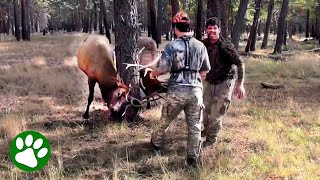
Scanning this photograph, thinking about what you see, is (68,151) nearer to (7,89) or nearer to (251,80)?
(7,89)

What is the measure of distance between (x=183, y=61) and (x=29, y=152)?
7.63 ft

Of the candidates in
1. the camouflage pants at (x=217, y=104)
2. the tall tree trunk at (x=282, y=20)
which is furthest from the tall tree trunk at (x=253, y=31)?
the camouflage pants at (x=217, y=104)

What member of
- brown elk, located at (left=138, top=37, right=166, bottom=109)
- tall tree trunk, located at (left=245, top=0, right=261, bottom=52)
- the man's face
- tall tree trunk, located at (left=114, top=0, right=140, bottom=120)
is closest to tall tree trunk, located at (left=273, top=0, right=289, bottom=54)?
tall tree trunk, located at (left=245, top=0, right=261, bottom=52)

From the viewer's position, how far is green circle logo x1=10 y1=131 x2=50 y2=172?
3650 millimetres

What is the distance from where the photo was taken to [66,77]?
13.2 m

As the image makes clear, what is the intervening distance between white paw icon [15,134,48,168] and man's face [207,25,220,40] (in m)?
3.17

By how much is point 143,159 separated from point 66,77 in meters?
7.82

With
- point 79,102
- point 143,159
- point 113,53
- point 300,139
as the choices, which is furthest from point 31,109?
point 300,139

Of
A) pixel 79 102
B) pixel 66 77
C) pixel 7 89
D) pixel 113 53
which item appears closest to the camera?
pixel 113 53

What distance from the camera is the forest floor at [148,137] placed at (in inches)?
217

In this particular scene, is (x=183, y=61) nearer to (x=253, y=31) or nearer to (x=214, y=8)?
(x=214, y=8)

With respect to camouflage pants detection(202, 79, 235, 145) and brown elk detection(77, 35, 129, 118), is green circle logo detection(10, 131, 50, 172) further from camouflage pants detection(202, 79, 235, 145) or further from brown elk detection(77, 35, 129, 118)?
brown elk detection(77, 35, 129, 118)

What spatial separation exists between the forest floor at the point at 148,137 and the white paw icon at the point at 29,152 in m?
1.30

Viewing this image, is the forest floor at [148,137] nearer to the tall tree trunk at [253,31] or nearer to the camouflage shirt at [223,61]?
the camouflage shirt at [223,61]
